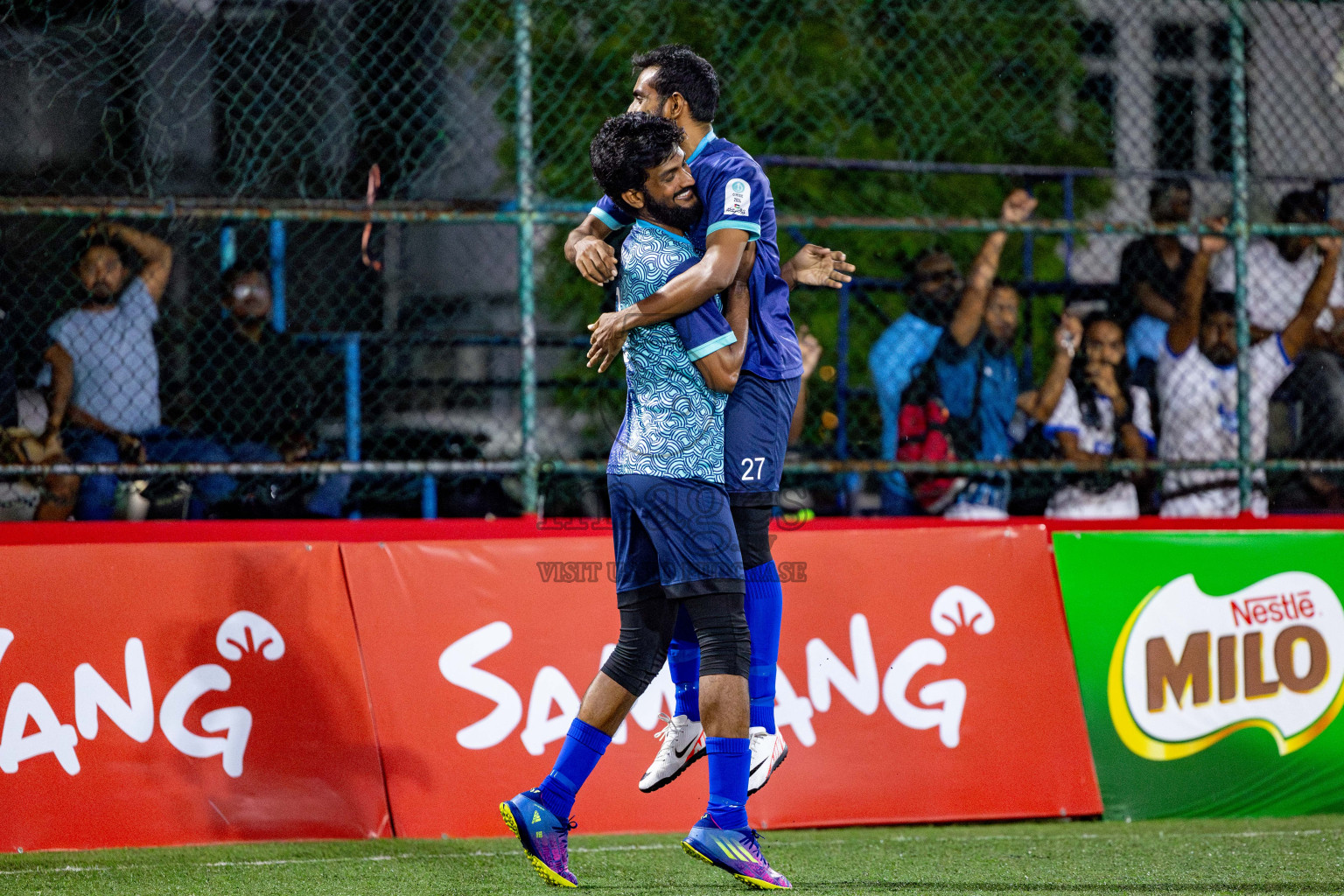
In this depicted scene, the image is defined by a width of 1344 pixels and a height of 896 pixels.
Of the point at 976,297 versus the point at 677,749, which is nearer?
the point at 677,749

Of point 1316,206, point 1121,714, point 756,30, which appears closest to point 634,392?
point 1121,714

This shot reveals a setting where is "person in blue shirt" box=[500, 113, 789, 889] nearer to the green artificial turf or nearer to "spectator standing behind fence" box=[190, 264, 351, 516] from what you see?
the green artificial turf

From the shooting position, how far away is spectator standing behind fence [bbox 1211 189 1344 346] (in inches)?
276

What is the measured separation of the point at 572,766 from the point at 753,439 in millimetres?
997

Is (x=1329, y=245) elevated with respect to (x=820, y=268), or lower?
elevated

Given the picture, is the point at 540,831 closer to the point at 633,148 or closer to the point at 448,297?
the point at 633,148

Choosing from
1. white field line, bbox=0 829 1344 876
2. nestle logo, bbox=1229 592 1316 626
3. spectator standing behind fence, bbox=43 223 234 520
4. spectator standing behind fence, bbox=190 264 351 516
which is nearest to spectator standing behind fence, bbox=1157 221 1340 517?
nestle logo, bbox=1229 592 1316 626

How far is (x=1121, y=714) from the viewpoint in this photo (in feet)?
16.5

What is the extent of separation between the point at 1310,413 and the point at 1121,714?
9.70 feet

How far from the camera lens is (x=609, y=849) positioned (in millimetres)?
4445

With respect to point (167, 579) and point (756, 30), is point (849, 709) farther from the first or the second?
point (756, 30)

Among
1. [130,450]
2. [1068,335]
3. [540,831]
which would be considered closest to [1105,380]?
[1068,335]

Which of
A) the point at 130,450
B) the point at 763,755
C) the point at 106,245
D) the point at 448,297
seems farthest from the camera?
the point at 448,297

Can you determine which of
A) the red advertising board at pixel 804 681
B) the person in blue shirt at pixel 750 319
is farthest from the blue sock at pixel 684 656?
the red advertising board at pixel 804 681
